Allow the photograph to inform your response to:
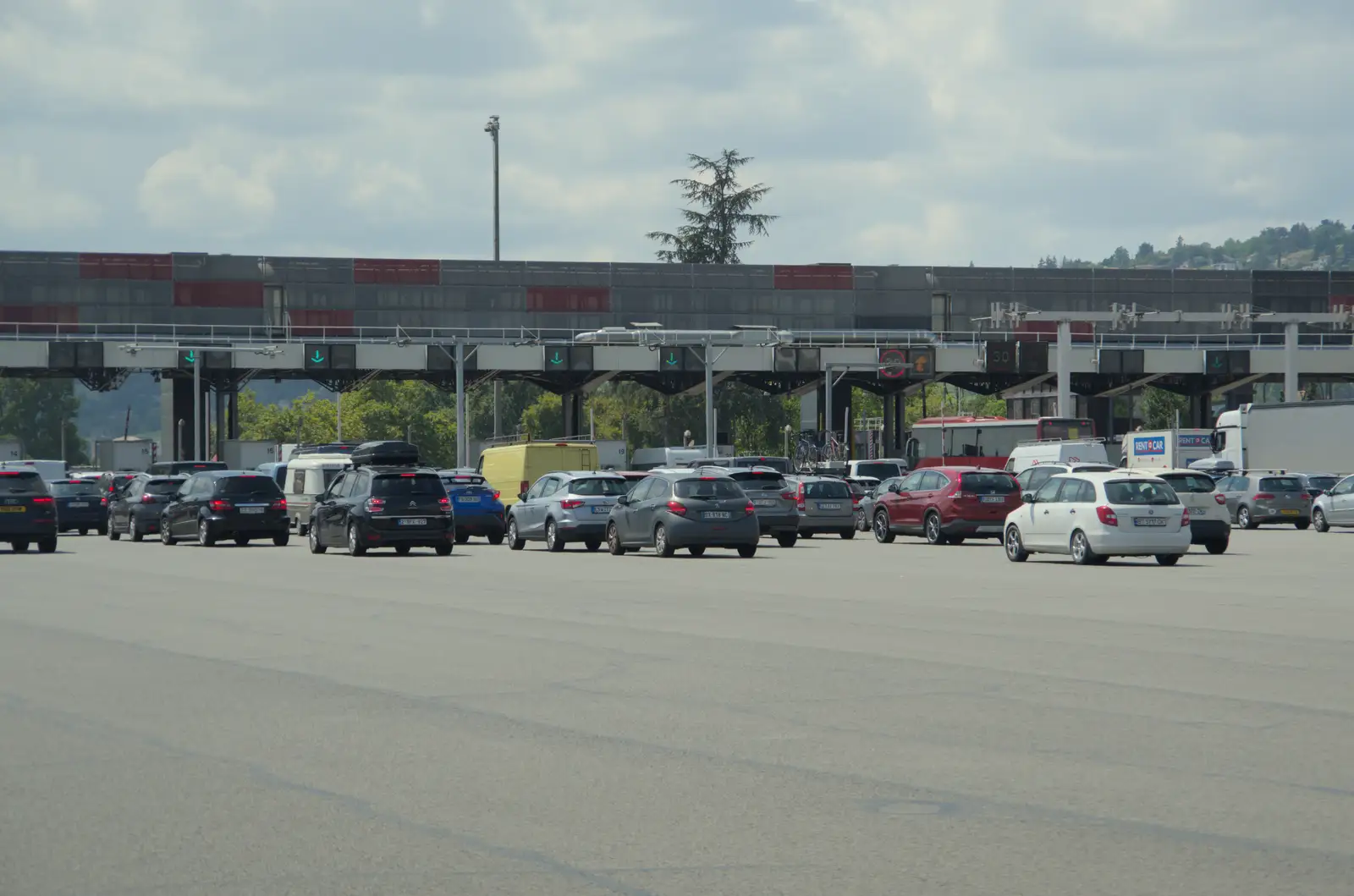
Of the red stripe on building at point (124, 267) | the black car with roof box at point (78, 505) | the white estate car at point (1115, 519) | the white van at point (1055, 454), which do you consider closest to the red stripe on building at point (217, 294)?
Result: the red stripe on building at point (124, 267)

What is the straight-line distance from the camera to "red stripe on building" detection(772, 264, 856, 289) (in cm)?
9362

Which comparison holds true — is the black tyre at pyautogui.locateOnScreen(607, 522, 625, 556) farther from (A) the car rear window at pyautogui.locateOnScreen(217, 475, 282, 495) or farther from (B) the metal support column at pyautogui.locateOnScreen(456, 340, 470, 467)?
(B) the metal support column at pyautogui.locateOnScreen(456, 340, 470, 467)

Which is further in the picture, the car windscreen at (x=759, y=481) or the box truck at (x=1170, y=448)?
the box truck at (x=1170, y=448)

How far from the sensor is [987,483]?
38.8 m

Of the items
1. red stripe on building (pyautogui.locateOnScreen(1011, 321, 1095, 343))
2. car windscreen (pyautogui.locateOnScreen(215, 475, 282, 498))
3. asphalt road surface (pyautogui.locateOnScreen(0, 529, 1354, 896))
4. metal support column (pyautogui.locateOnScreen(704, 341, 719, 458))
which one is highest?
red stripe on building (pyautogui.locateOnScreen(1011, 321, 1095, 343))

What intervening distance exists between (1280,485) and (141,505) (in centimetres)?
2907

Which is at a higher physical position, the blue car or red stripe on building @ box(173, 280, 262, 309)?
red stripe on building @ box(173, 280, 262, 309)

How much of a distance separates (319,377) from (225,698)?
6907 cm

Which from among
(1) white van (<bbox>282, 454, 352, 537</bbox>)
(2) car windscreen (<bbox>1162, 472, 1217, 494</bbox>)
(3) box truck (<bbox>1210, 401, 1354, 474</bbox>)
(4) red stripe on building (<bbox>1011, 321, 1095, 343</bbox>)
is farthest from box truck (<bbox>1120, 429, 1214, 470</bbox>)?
(1) white van (<bbox>282, 454, 352, 537</bbox>)

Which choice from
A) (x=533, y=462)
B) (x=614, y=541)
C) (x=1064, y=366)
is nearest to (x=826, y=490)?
(x=533, y=462)

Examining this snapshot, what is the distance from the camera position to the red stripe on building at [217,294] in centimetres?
8362

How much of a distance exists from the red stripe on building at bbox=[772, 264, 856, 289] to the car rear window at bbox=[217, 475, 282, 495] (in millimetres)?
54296

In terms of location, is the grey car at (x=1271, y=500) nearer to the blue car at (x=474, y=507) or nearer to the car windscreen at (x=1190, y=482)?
the car windscreen at (x=1190, y=482)

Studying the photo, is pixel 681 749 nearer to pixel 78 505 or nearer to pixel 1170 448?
pixel 78 505
